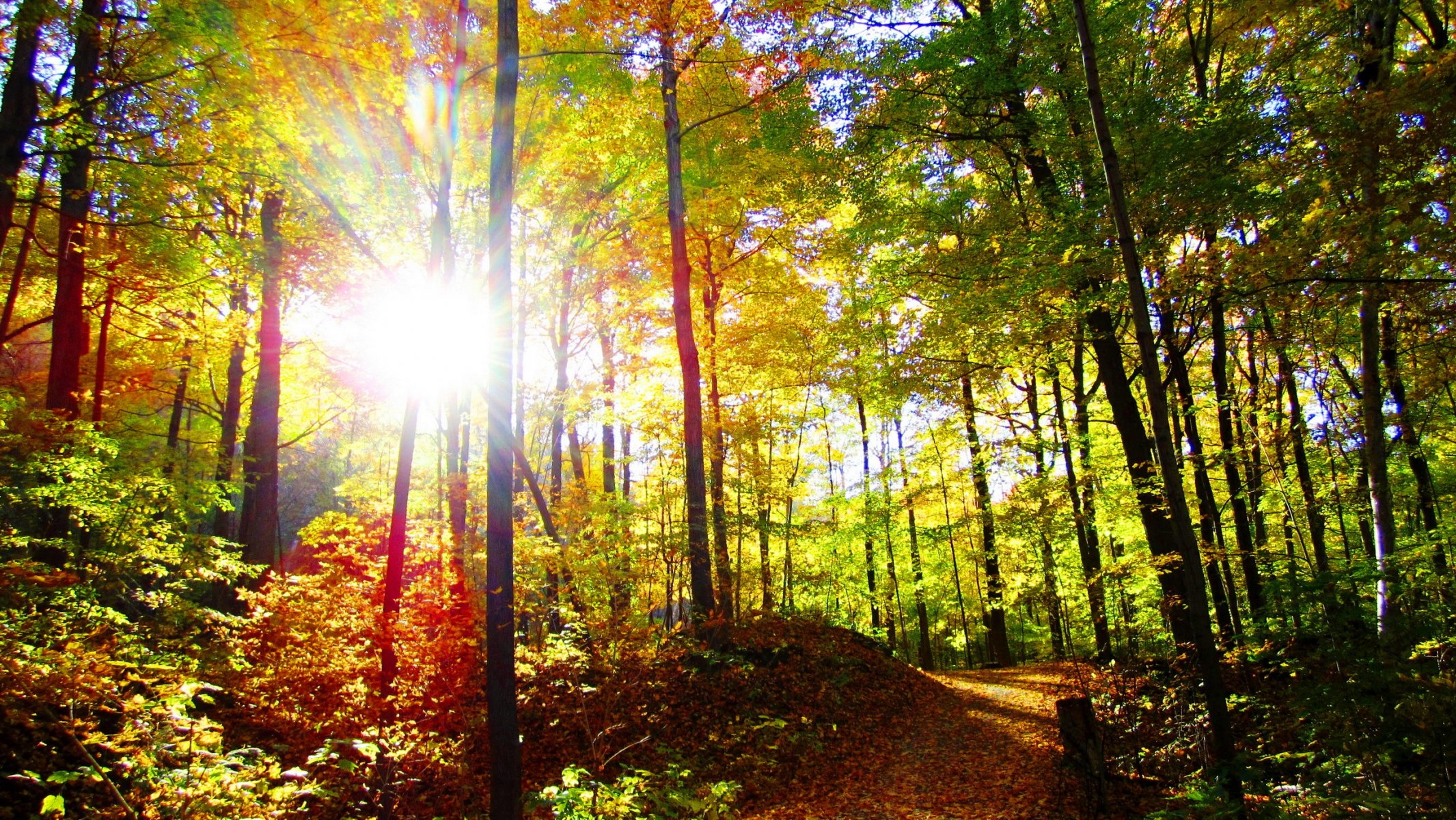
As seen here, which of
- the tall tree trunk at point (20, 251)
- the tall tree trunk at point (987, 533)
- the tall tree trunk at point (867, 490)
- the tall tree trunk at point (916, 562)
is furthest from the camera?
the tall tree trunk at point (867, 490)

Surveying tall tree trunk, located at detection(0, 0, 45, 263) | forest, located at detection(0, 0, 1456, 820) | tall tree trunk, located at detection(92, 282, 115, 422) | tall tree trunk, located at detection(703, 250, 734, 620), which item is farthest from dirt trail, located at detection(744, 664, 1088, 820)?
tall tree trunk, located at detection(92, 282, 115, 422)

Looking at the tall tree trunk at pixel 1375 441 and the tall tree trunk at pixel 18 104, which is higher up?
the tall tree trunk at pixel 18 104

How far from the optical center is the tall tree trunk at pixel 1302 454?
959cm

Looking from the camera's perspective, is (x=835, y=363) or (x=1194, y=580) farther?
(x=835, y=363)

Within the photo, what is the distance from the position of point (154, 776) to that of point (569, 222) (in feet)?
41.2

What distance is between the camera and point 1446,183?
4.52 meters

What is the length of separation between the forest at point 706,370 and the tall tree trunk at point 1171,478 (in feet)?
0.16

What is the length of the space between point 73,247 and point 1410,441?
2029 centimetres

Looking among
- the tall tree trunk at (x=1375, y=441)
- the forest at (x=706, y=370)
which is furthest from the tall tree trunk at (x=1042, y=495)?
the tall tree trunk at (x=1375, y=441)

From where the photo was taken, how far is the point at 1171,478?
191 inches

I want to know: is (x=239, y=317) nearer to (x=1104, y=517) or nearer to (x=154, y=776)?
(x=154, y=776)

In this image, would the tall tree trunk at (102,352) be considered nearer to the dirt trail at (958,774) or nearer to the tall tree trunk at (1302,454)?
the dirt trail at (958,774)

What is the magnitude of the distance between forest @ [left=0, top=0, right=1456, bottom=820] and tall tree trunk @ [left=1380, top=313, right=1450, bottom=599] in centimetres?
18

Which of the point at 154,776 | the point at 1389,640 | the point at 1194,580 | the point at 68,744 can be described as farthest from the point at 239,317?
the point at 1389,640
